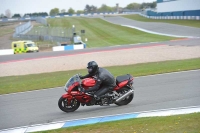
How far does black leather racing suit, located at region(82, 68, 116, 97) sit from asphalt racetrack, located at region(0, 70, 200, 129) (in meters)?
0.62

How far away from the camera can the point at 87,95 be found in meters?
10.8

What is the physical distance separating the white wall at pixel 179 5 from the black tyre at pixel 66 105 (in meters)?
60.5

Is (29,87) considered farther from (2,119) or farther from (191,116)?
(191,116)

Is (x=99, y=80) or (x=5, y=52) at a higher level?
(x=99, y=80)

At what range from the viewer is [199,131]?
708 cm

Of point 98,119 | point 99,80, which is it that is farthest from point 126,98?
point 98,119

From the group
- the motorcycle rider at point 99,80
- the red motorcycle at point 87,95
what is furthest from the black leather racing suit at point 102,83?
the red motorcycle at point 87,95

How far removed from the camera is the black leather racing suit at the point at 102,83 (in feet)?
35.4

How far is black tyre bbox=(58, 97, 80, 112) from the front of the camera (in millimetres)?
10805

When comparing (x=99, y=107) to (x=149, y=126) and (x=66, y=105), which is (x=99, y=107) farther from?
(x=149, y=126)

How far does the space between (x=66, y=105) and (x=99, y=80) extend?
51.6 inches

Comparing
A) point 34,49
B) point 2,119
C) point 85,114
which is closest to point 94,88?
point 85,114

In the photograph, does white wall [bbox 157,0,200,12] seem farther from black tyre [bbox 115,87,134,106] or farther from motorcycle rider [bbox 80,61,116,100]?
motorcycle rider [bbox 80,61,116,100]

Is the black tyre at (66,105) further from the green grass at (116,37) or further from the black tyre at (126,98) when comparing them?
the green grass at (116,37)
